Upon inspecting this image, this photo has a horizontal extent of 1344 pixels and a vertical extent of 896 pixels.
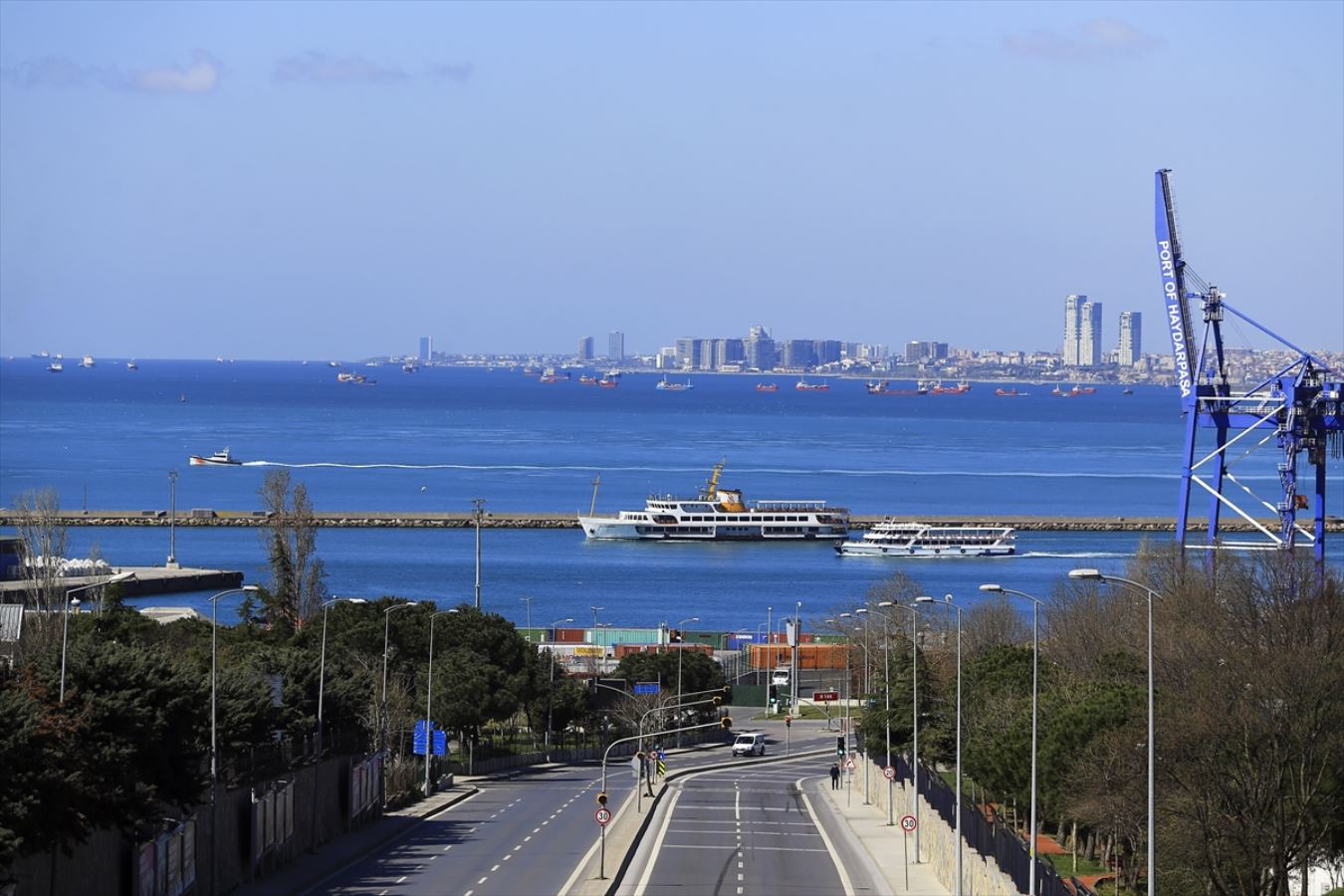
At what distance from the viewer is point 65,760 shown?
26016 millimetres

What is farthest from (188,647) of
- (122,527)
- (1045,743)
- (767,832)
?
(122,527)

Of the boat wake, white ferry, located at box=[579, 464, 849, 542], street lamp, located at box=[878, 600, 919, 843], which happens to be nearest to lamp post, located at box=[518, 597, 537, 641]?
street lamp, located at box=[878, 600, 919, 843]

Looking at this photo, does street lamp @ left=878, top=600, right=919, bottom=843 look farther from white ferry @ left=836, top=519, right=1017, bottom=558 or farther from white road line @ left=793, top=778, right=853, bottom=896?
white ferry @ left=836, top=519, right=1017, bottom=558

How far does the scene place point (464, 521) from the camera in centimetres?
14688

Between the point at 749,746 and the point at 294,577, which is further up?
the point at 294,577

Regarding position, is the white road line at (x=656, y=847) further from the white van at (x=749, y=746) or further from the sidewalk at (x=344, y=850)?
the white van at (x=749, y=746)

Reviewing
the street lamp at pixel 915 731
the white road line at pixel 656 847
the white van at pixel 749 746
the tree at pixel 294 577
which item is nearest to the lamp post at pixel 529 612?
the tree at pixel 294 577

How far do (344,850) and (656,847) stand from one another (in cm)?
631

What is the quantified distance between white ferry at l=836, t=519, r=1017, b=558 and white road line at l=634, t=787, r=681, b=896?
86.5 metres

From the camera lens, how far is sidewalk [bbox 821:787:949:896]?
117 feet

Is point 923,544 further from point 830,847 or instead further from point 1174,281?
point 830,847

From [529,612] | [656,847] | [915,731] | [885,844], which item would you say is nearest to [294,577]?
[529,612]

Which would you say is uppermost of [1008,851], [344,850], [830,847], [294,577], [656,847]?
[294,577]

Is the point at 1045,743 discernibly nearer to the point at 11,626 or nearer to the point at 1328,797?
the point at 1328,797
